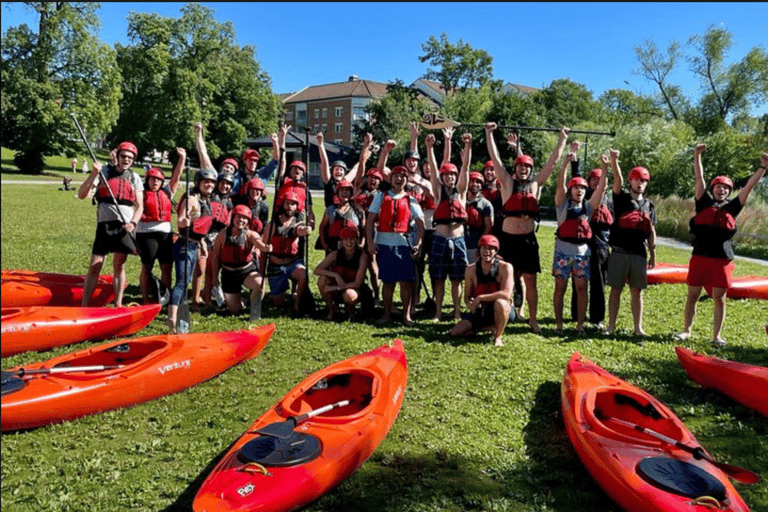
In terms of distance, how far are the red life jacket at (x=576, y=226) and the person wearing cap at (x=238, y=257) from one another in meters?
3.52

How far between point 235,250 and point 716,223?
5529 mm

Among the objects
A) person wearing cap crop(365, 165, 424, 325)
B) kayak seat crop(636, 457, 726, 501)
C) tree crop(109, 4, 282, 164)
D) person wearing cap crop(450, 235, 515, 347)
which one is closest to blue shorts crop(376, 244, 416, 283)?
person wearing cap crop(365, 165, 424, 325)

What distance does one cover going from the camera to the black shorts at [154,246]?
682 centimetres

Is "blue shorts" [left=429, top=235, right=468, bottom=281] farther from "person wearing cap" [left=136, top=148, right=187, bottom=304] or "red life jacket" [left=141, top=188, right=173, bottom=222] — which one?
"red life jacket" [left=141, top=188, right=173, bottom=222]

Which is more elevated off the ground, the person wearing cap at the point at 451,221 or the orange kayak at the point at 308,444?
the person wearing cap at the point at 451,221

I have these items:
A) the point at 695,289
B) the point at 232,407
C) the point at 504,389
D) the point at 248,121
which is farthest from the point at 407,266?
the point at 248,121

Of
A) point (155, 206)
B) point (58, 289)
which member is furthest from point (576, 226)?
point (58, 289)

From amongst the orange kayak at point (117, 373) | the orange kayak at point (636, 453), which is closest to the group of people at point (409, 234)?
the orange kayak at point (117, 373)

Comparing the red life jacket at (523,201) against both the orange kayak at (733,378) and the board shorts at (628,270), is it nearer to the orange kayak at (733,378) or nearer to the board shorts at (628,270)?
the board shorts at (628,270)

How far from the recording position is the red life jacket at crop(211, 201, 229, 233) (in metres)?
7.09

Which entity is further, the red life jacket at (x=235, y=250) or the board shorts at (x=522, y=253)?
the red life jacket at (x=235, y=250)

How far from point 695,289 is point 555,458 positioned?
359cm

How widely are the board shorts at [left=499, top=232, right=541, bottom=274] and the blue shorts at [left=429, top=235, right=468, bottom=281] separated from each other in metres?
0.50

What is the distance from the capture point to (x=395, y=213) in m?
6.64
